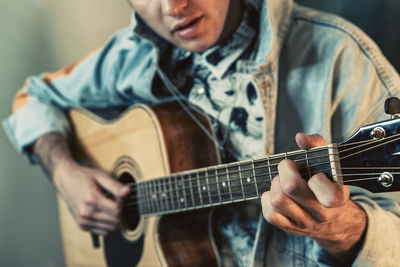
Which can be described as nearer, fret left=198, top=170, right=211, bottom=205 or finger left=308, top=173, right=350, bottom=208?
finger left=308, top=173, right=350, bottom=208

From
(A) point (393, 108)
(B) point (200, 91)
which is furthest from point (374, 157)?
(B) point (200, 91)

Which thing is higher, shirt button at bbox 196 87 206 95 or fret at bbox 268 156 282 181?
shirt button at bbox 196 87 206 95

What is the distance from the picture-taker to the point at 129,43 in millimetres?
1169

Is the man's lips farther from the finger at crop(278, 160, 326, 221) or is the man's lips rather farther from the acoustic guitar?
the finger at crop(278, 160, 326, 221)

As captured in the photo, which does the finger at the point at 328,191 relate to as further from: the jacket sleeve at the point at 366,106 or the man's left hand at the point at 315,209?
the jacket sleeve at the point at 366,106

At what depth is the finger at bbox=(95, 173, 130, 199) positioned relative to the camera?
0.94m

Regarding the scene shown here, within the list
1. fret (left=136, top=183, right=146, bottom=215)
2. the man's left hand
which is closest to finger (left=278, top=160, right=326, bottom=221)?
the man's left hand

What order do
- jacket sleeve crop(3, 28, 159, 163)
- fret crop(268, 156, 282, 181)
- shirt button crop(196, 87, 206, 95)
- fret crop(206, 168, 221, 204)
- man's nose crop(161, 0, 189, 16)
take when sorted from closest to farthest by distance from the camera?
1. fret crop(268, 156, 282, 181)
2. fret crop(206, 168, 221, 204)
3. man's nose crop(161, 0, 189, 16)
4. shirt button crop(196, 87, 206, 95)
5. jacket sleeve crop(3, 28, 159, 163)

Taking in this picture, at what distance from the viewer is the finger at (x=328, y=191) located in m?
0.49

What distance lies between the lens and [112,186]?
3.20 feet

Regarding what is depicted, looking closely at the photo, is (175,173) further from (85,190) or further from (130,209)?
(85,190)

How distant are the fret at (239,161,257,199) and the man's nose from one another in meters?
0.38

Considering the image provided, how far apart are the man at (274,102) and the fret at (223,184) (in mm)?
102

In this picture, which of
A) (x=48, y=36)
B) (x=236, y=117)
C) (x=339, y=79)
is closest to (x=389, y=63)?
(x=339, y=79)
